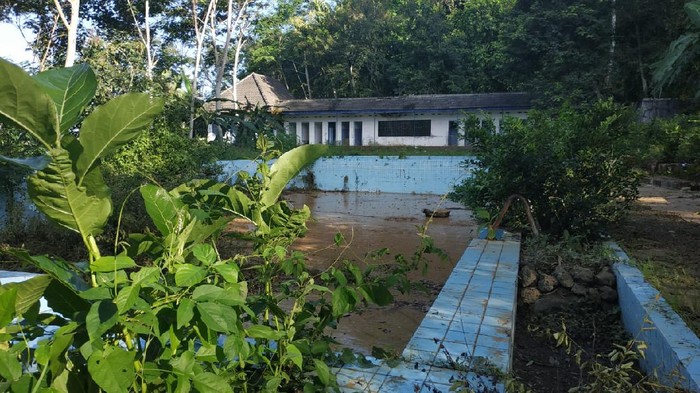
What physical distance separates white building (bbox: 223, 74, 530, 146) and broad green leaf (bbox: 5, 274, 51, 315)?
24.0 meters

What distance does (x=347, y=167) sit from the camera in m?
19.0

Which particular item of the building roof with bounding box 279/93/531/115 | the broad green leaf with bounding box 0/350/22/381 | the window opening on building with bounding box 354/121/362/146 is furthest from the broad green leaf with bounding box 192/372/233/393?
the window opening on building with bounding box 354/121/362/146

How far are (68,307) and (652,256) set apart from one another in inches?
237

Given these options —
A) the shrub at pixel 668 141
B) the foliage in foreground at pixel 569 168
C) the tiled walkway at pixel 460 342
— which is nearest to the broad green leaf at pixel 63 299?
the tiled walkway at pixel 460 342

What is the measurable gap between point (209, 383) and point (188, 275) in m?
0.30

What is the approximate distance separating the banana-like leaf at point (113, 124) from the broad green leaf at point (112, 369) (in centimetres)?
44

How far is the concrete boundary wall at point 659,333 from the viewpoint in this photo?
2670mm

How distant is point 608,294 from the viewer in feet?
16.4

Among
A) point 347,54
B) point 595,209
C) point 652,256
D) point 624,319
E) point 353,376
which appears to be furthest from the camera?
point 347,54

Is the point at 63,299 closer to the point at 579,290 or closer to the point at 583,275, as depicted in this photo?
the point at 579,290

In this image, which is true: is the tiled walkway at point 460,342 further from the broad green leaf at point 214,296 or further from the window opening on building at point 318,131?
the window opening on building at point 318,131

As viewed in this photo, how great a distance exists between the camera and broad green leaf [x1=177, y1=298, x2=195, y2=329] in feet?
4.25

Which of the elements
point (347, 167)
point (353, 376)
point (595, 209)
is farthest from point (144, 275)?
point (347, 167)

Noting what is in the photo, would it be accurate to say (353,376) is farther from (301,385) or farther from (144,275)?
(144,275)
